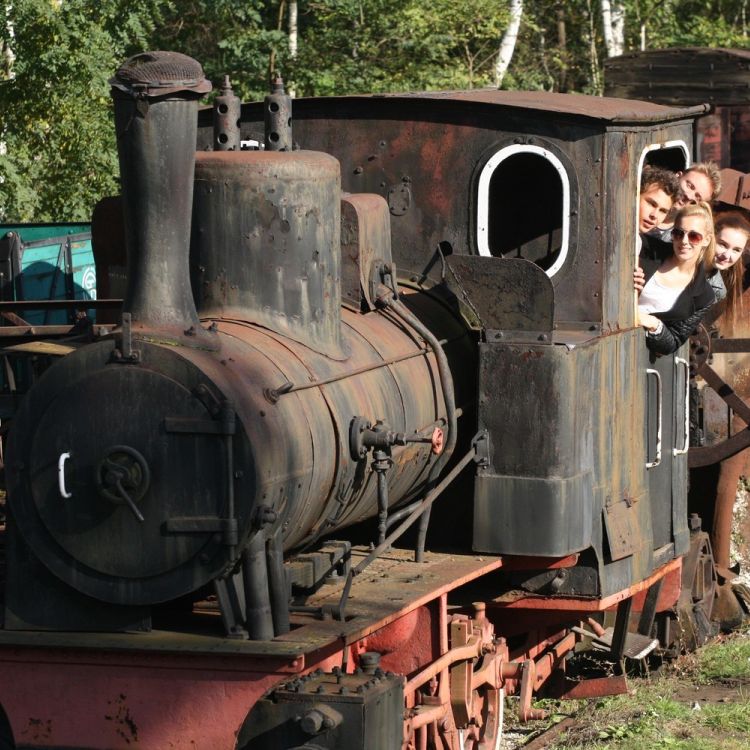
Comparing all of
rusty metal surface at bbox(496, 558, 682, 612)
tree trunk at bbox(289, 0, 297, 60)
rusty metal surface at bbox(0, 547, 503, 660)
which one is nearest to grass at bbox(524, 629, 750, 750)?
rusty metal surface at bbox(496, 558, 682, 612)

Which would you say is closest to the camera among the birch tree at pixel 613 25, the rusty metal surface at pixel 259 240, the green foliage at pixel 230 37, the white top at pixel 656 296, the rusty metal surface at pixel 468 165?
the rusty metal surface at pixel 259 240

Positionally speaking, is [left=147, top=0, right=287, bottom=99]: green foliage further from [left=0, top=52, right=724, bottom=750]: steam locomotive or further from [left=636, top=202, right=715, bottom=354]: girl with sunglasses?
[left=0, top=52, right=724, bottom=750]: steam locomotive

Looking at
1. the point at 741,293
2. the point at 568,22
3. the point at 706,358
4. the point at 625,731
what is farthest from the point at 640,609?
the point at 568,22

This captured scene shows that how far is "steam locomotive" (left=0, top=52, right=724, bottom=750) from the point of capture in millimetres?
4508

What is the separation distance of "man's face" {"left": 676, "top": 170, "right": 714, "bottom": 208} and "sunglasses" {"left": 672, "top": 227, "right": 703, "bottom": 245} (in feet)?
1.17

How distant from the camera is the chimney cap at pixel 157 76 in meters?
4.48

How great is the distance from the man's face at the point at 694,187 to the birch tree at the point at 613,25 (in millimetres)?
13565

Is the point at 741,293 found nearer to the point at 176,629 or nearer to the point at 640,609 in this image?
the point at 640,609

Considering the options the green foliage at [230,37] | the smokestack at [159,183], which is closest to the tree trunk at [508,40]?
the green foliage at [230,37]

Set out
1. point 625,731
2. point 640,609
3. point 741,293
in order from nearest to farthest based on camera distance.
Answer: point 625,731 < point 640,609 < point 741,293

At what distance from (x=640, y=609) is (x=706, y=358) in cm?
167

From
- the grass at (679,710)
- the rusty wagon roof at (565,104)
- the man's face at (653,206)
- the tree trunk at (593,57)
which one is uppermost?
the tree trunk at (593,57)

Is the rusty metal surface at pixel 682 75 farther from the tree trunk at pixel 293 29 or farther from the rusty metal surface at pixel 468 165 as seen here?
the rusty metal surface at pixel 468 165

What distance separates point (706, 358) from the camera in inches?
344
